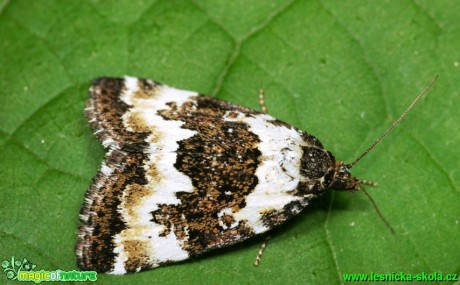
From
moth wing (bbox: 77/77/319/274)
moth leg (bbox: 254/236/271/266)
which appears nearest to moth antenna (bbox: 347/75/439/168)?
moth wing (bbox: 77/77/319/274)

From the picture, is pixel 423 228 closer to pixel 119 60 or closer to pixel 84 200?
pixel 84 200

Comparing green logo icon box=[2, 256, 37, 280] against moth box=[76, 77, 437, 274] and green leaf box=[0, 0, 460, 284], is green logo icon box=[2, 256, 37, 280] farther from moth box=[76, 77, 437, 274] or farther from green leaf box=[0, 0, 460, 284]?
moth box=[76, 77, 437, 274]

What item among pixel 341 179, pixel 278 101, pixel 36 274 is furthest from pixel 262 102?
pixel 36 274

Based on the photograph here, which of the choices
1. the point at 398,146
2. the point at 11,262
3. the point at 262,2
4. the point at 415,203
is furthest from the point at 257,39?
the point at 11,262

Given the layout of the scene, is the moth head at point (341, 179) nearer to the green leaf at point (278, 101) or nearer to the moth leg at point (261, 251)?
the green leaf at point (278, 101)

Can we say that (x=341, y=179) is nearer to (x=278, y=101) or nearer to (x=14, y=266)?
(x=278, y=101)

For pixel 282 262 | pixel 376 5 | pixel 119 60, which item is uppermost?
pixel 376 5

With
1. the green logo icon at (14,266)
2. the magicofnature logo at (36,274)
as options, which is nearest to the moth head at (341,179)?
the magicofnature logo at (36,274)
